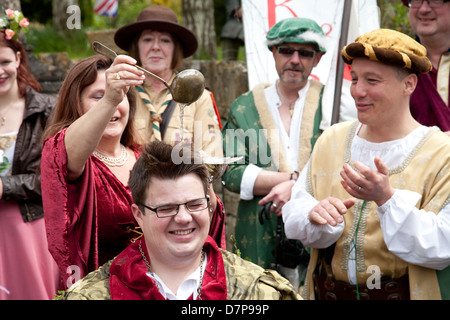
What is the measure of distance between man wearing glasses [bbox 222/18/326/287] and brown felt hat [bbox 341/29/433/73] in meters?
0.99

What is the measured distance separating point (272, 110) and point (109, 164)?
→ 4.33ft

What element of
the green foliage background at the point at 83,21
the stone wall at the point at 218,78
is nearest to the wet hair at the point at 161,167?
the stone wall at the point at 218,78

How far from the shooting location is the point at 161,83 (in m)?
3.80

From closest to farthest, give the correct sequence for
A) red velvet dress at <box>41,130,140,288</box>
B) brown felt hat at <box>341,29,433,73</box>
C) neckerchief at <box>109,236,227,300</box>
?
neckerchief at <box>109,236,227,300</box> < red velvet dress at <box>41,130,140,288</box> < brown felt hat at <box>341,29,433,73</box>

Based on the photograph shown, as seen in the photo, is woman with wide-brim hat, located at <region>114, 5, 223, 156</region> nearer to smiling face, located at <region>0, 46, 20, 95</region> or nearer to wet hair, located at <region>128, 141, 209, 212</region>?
smiling face, located at <region>0, 46, 20, 95</region>

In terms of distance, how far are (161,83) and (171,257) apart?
1.78 m

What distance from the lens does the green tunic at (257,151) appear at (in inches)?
140

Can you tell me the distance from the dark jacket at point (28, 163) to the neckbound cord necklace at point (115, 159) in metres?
0.88

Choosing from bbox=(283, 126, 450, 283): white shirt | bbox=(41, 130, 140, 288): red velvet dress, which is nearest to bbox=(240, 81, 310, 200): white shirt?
bbox=(283, 126, 450, 283): white shirt

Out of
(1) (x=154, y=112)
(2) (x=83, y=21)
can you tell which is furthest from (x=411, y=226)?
(2) (x=83, y=21)

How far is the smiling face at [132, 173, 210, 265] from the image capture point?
7.21 feet

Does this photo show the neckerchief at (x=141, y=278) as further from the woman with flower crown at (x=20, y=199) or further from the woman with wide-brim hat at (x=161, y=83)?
the woman with flower crown at (x=20, y=199)
